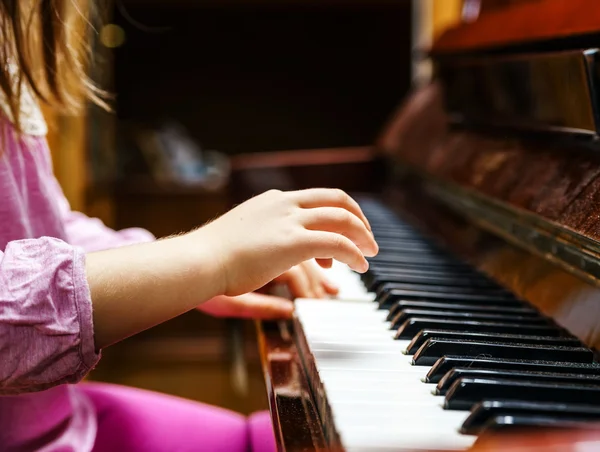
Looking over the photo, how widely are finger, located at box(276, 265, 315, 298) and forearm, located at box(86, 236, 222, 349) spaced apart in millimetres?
308

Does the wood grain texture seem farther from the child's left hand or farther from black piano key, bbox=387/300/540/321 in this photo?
the child's left hand

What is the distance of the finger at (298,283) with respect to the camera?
98 cm

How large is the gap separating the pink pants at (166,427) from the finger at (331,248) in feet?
1.04

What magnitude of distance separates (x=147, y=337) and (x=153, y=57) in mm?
1095

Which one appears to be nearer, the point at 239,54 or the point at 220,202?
the point at 220,202

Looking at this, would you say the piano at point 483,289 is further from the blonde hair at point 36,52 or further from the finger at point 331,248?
the blonde hair at point 36,52

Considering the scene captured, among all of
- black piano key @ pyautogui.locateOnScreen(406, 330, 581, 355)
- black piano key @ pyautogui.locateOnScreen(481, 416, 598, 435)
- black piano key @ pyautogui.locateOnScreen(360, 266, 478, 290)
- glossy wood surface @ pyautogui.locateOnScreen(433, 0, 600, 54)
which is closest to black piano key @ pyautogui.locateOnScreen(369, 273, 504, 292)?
black piano key @ pyautogui.locateOnScreen(360, 266, 478, 290)

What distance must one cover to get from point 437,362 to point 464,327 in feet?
0.47

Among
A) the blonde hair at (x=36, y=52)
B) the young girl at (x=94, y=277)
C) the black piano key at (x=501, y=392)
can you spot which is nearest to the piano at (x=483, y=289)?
the black piano key at (x=501, y=392)

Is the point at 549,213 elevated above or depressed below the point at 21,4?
below

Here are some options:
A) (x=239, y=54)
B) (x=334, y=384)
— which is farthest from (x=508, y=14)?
(x=239, y=54)

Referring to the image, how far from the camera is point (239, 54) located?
2975 mm

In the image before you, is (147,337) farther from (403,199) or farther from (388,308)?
(388,308)

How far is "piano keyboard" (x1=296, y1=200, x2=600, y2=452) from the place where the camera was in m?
0.53
